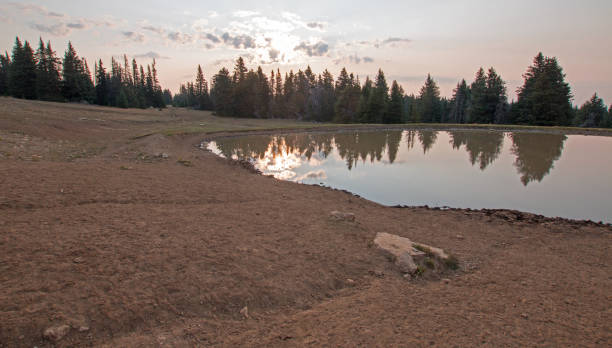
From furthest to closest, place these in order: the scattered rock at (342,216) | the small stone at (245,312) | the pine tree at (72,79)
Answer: the pine tree at (72,79) → the scattered rock at (342,216) → the small stone at (245,312)

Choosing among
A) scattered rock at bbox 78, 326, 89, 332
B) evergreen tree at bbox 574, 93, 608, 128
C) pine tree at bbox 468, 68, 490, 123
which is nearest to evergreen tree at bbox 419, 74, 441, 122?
pine tree at bbox 468, 68, 490, 123

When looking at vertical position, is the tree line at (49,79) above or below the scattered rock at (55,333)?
above

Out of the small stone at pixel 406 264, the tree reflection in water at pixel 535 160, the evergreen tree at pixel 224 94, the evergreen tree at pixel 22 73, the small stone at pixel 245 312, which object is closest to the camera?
the small stone at pixel 245 312

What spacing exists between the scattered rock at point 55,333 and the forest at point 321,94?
2535 inches

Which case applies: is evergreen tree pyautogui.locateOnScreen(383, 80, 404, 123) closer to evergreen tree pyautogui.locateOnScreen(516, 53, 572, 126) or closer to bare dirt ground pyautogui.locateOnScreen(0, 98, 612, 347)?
evergreen tree pyautogui.locateOnScreen(516, 53, 572, 126)

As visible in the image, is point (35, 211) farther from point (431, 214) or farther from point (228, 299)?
point (431, 214)

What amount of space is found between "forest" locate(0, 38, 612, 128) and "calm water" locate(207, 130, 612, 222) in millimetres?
35307

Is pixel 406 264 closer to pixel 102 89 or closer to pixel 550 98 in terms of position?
pixel 550 98

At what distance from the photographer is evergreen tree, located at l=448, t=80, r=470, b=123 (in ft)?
247

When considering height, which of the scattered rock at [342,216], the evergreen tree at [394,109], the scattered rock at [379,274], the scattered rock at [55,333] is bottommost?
the scattered rock at [379,274]

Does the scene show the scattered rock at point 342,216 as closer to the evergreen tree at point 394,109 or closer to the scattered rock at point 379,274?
the scattered rock at point 379,274

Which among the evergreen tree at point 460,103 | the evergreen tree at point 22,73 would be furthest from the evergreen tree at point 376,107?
the evergreen tree at point 22,73

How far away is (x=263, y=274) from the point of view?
5309mm

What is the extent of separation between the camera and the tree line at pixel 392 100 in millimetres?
52125
